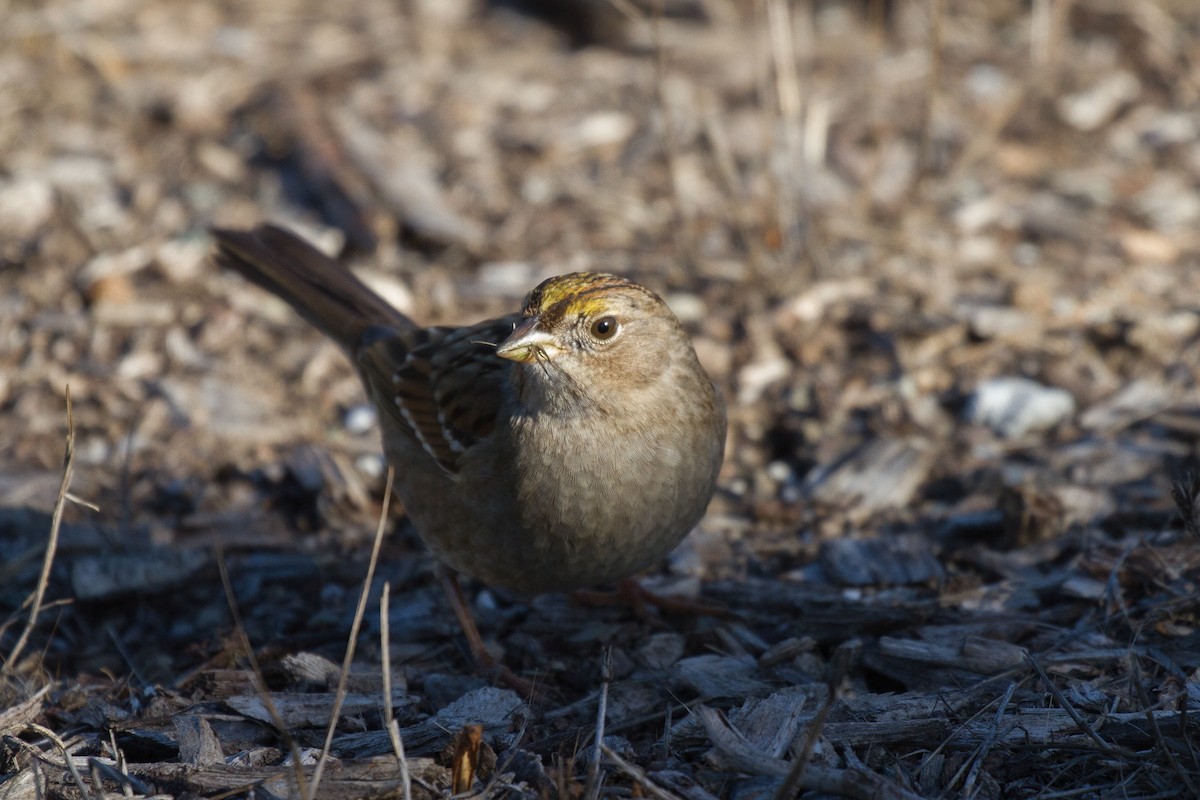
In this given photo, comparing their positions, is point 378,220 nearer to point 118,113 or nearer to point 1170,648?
point 118,113

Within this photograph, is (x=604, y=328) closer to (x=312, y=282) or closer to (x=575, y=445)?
(x=575, y=445)

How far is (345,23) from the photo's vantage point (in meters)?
7.14

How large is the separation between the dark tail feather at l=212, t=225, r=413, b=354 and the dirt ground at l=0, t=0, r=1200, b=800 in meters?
0.52

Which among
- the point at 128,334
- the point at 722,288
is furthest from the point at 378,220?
the point at 722,288

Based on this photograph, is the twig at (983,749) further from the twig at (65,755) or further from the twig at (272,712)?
the twig at (65,755)

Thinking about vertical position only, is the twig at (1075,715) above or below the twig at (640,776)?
above

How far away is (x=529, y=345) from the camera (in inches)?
133

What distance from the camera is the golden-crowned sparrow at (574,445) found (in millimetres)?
3439

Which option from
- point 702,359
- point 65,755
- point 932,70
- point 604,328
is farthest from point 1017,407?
point 65,755

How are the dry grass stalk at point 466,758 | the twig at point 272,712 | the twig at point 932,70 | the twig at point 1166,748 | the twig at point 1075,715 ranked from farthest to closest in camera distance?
the twig at point 932,70 < the dry grass stalk at point 466,758 < the twig at point 1075,715 < the twig at point 1166,748 < the twig at point 272,712

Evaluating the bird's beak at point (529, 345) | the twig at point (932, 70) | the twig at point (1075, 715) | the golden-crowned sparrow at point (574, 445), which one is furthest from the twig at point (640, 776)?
the twig at point (932, 70)

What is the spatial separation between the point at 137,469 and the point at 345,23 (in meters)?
3.45

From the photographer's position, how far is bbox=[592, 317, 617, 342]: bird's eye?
136 inches

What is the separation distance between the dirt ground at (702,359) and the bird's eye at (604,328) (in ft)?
3.15
